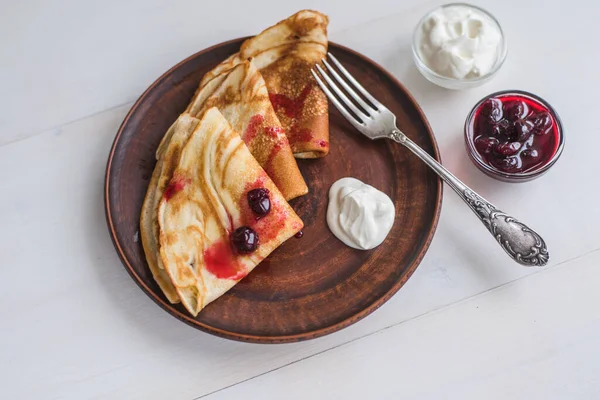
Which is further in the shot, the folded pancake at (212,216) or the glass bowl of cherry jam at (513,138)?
the glass bowl of cherry jam at (513,138)

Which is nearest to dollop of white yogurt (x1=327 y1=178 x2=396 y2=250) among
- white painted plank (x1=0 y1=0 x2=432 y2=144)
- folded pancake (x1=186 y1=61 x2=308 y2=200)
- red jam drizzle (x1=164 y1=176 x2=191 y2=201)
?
folded pancake (x1=186 y1=61 x2=308 y2=200)

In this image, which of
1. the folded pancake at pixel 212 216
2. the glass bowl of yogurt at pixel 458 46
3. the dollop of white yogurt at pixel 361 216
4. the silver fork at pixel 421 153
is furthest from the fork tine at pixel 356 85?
the folded pancake at pixel 212 216

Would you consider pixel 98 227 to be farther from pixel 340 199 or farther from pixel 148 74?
pixel 340 199

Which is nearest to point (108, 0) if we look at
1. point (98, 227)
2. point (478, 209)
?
point (98, 227)

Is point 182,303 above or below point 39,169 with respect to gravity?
below

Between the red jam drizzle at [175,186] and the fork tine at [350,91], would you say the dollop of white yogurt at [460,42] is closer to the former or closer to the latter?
the fork tine at [350,91]

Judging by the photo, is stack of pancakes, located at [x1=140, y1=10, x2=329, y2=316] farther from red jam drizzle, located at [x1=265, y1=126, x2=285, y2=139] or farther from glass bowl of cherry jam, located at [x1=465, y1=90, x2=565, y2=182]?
glass bowl of cherry jam, located at [x1=465, y1=90, x2=565, y2=182]
